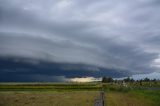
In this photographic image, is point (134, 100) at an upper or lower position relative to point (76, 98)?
lower

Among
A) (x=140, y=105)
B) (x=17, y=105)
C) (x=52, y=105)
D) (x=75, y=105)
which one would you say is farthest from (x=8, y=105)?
(x=140, y=105)

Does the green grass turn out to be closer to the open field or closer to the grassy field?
the grassy field

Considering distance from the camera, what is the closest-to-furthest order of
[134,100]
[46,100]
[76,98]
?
[46,100] < [134,100] < [76,98]

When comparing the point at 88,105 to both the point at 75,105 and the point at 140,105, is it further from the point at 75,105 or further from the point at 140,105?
the point at 140,105

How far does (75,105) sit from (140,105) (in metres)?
9.45

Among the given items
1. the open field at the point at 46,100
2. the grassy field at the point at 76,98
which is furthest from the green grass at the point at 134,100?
the open field at the point at 46,100

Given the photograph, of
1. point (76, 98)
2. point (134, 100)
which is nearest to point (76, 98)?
point (76, 98)

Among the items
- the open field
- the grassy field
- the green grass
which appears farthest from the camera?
the green grass

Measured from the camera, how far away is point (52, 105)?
45969 millimetres

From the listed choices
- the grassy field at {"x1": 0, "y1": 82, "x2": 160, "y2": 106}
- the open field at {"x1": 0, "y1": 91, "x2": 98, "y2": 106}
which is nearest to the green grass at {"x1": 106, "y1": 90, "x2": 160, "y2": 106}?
the grassy field at {"x1": 0, "y1": 82, "x2": 160, "y2": 106}

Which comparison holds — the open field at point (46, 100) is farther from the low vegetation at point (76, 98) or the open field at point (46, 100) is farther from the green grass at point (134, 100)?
the green grass at point (134, 100)

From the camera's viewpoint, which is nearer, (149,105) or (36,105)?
(36,105)

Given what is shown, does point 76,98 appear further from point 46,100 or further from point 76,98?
point 46,100

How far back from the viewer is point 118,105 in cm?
4834
